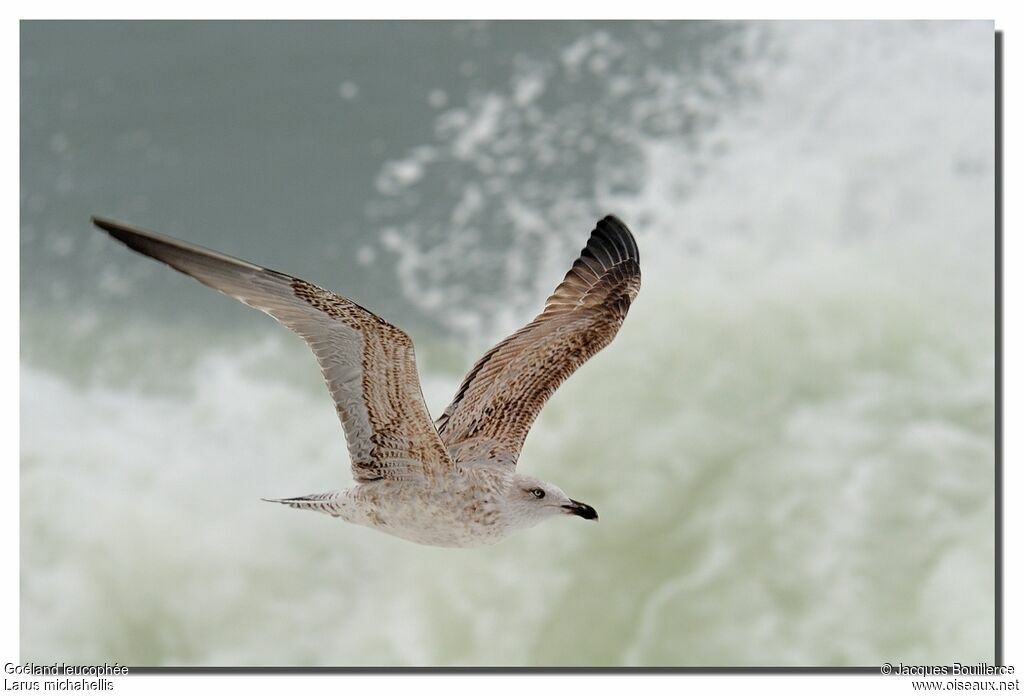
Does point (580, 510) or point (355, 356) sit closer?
point (355, 356)

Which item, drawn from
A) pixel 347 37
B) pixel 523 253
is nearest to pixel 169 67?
pixel 347 37

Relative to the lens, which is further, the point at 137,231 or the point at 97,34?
the point at 97,34

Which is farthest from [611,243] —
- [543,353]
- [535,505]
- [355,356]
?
[355,356]

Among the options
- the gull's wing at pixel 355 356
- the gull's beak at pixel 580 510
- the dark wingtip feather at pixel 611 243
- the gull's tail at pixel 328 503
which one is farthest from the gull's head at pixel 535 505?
the dark wingtip feather at pixel 611 243

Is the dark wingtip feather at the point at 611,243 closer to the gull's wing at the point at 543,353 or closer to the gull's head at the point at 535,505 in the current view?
the gull's wing at the point at 543,353

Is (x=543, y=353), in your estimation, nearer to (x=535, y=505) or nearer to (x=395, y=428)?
(x=535, y=505)

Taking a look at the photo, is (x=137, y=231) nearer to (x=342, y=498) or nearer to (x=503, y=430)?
(x=342, y=498)

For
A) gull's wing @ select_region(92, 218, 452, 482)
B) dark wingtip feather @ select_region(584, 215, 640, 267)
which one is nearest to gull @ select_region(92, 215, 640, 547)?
gull's wing @ select_region(92, 218, 452, 482)

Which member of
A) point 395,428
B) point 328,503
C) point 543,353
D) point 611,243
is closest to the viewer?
point 395,428
